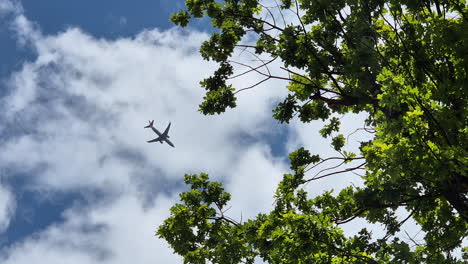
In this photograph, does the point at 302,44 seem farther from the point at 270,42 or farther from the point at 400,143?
the point at 400,143

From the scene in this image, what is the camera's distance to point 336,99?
11914 mm

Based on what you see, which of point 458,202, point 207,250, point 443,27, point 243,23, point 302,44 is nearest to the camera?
point 443,27

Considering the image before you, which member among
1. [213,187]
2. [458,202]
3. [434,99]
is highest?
[213,187]

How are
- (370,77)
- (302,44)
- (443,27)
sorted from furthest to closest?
1. (302,44)
2. (370,77)
3. (443,27)

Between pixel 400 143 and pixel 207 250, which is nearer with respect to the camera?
pixel 400 143

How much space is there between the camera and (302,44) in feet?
34.4

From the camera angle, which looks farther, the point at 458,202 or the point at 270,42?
the point at 270,42

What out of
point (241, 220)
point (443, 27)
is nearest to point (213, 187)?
point (241, 220)

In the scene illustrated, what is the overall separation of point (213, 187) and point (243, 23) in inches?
220

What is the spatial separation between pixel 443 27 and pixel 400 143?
199 cm

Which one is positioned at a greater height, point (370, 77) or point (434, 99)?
point (370, 77)

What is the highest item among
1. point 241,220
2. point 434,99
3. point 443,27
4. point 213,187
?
point 213,187

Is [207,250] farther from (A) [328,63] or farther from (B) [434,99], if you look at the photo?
(B) [434,99]

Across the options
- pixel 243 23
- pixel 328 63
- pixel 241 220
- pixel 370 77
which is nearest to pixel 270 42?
pixel 243 23
